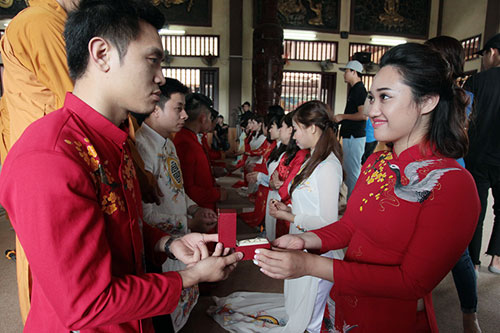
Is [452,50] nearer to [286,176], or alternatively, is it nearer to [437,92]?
[437,92]

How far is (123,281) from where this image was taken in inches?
27.9

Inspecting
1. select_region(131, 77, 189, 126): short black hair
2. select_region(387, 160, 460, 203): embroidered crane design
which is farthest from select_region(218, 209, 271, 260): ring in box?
select_region(131, 77, 189, 126): short black hair

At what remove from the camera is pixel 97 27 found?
79cm

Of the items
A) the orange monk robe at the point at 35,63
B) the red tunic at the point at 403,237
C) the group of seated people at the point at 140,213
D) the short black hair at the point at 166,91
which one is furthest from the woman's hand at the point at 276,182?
the orange monk robe at the point at 35,63

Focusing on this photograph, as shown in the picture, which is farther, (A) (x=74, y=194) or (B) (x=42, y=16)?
(B) (x=42, y=16)

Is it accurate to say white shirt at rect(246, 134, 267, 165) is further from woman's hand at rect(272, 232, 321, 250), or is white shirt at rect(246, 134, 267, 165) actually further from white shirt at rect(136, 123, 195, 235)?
woman's hand at rect(272, 232, 321, 250)

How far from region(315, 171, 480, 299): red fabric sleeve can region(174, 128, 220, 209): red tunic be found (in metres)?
1.63

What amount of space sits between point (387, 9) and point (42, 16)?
1155cm

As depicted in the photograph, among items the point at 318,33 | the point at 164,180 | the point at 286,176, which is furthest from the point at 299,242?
the point at 318,33

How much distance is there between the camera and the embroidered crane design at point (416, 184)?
0.91m

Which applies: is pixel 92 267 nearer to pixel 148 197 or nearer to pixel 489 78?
pixel 148 197

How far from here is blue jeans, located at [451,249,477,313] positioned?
1.67 meters

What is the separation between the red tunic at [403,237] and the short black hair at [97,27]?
906 millimetres

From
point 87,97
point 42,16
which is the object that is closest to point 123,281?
point 87,97
